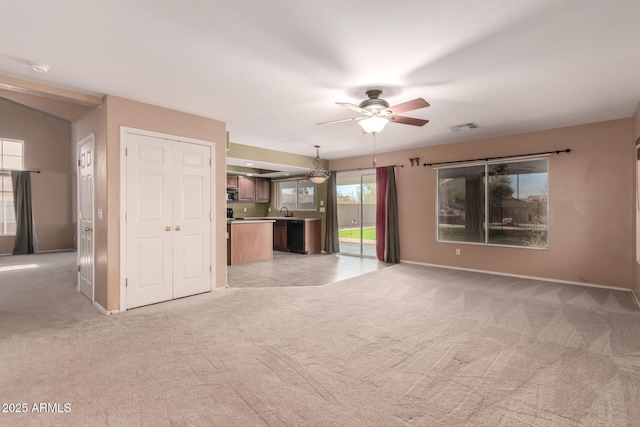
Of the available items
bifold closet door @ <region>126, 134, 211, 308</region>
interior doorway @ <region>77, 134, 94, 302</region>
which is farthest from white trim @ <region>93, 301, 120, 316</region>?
interior doorway @ <region>77, 134, 94, 302</region>

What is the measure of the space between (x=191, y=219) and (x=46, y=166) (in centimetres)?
778

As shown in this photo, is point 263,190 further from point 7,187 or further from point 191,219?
point 7,187

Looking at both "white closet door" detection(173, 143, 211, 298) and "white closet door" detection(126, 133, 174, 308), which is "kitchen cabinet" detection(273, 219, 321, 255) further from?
"white closet door" detection(126, 133, 174, 308)

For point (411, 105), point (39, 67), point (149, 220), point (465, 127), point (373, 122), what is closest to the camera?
point (39, 67)

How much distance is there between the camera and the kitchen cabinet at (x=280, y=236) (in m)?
8.80

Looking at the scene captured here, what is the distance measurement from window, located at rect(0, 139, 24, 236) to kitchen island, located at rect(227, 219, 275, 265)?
6473 millimetres

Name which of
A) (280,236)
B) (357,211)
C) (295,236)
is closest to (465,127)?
(357,211)


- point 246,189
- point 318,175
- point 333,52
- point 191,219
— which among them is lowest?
point 191,219

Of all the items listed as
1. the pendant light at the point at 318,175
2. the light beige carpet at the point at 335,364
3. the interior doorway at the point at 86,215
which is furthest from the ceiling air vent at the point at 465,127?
the interior doorway at the point at 86,215

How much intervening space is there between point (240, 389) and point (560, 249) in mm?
5439

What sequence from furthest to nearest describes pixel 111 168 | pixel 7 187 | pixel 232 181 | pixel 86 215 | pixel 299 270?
pixel 232 181, pixel 7 187, pixel 299 270, pixel 86 215, pixel 111 168

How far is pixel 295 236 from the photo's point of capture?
27.9 ft

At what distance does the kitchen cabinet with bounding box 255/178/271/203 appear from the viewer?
32.0 ft

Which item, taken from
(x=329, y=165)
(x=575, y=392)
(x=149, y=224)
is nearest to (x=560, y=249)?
(x=575, y=392)
